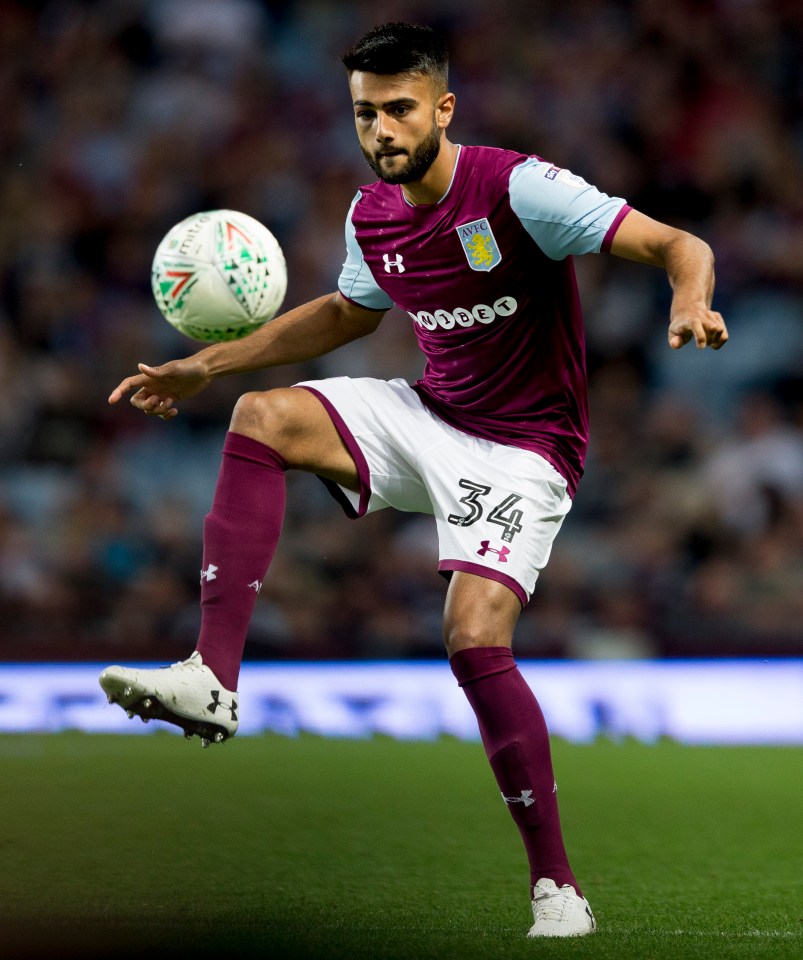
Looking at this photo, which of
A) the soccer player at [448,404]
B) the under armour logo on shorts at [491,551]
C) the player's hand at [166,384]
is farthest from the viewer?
the player's hand at [166,384]

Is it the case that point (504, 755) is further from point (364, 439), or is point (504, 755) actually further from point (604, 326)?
point (604, 326)

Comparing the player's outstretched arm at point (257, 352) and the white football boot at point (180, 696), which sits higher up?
the player's outstretched arm at point (257, 352)

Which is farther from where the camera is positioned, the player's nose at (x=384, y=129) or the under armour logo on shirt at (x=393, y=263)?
the under armour logo on shirt at (x=393, y=263)

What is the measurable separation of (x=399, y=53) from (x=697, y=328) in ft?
3.97

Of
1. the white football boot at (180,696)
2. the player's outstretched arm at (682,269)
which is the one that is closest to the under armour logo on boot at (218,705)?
the white football boot at (180,696)

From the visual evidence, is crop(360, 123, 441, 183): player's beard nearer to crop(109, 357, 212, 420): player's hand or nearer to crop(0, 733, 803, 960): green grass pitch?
crop(109, 357, 212, 420): player's hand

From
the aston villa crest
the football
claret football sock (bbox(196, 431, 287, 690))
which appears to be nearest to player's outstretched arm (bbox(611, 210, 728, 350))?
the aston villa crest

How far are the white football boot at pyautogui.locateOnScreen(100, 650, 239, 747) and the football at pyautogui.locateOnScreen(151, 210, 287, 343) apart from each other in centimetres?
113

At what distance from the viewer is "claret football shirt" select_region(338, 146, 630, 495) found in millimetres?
3812

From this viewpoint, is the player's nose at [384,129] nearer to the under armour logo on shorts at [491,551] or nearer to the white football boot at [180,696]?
the under armour logo on shorts at [491,551]

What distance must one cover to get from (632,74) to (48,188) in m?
4.27

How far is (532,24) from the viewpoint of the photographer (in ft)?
34.9

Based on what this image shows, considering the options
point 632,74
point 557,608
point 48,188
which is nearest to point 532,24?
point 632,74

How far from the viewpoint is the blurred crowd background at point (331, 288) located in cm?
847
